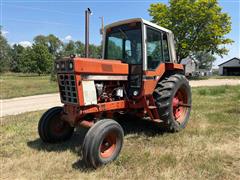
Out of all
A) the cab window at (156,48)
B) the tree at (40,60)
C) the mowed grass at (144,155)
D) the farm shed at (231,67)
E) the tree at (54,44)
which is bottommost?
the mowed grass at (144,155)

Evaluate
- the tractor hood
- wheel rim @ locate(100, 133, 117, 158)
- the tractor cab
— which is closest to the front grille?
the tractor hood

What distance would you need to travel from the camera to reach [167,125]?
5164 mm

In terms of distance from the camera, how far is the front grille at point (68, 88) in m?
4.09

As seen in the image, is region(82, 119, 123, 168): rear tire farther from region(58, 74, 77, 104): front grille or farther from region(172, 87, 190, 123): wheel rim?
region(172, 87, 190, 123): wheel rim

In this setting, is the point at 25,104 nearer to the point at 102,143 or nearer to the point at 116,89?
the point at 116,89

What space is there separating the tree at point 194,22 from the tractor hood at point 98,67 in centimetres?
2298

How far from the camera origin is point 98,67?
14.0 ft

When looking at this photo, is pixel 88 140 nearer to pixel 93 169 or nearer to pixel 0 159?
pixel 93 169

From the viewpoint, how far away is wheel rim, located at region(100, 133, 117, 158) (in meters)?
3.91

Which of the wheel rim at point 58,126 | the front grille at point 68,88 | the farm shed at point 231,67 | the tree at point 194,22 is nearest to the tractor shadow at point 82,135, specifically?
the wheel rim at point 58,126

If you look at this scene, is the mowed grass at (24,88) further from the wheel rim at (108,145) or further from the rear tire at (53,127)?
the wheel rim at (108,145)

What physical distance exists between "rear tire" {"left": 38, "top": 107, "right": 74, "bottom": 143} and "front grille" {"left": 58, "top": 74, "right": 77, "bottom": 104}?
58 centimetres

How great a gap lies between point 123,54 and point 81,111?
181 centimetres

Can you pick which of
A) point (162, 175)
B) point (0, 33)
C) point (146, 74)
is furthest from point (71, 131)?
point (0, 33)
